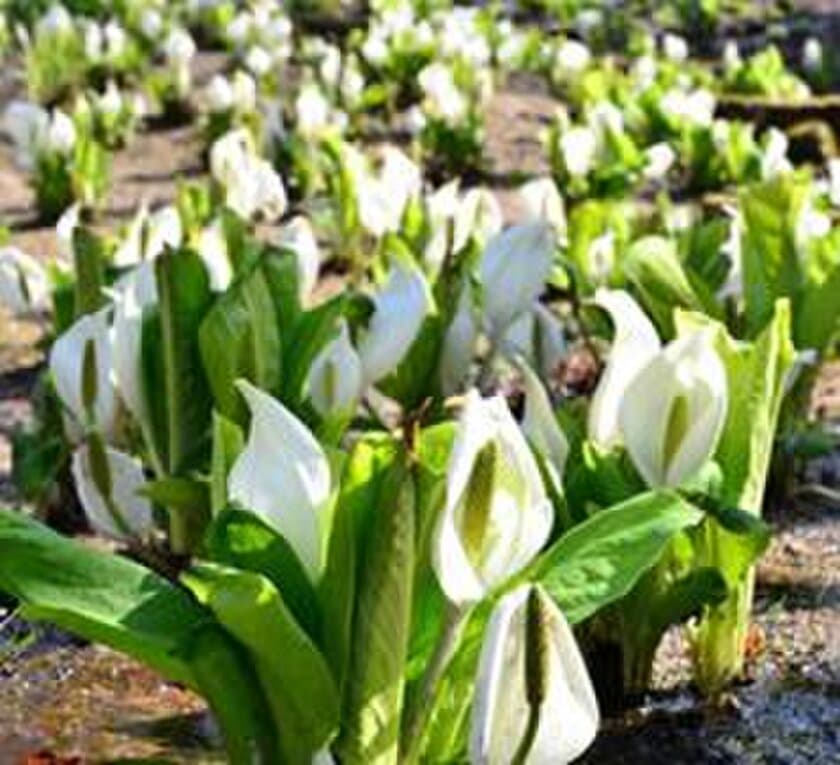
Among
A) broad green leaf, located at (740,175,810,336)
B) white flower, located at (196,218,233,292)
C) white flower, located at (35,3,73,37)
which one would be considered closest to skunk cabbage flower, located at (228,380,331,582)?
white flower, located at (196,218,233,292)

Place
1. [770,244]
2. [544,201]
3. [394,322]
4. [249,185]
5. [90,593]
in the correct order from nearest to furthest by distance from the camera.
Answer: [90,593] < [394,322] < [770,244] < [544,201] < [249,185]

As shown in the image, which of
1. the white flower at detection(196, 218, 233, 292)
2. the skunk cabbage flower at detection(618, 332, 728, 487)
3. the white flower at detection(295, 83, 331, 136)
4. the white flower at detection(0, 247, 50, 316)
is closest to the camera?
the skunk cabbage flower at detection(618, 332, 728, 487)

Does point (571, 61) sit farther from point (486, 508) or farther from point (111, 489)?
point (486, 508)

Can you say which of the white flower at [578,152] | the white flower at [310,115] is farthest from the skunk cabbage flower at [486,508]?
the white flower at [310,115]

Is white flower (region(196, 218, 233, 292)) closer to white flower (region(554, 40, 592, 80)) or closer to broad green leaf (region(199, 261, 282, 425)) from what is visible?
broad green leaf (region(199, 261, 282, 425))

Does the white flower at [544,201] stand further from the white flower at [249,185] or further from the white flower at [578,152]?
the white flower at [578,152]

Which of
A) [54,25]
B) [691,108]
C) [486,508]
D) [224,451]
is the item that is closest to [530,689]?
[486,508]
